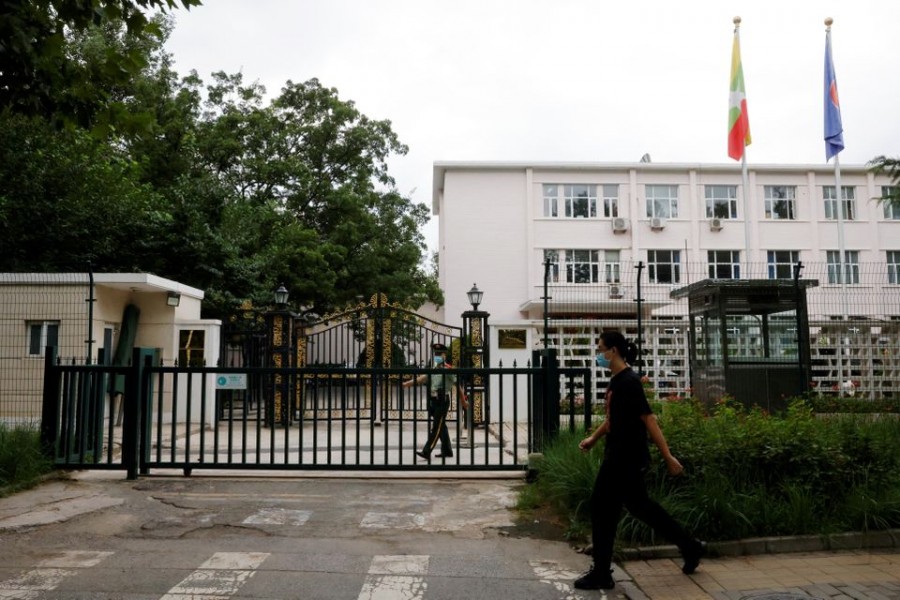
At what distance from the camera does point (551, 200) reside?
108 feet

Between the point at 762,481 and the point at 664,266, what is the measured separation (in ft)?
90.1

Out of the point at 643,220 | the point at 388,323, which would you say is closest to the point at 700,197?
the point at 643,220

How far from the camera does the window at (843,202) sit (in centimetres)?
3319

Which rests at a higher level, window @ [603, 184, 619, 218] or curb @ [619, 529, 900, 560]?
window @ [603, 184, 619, 218]

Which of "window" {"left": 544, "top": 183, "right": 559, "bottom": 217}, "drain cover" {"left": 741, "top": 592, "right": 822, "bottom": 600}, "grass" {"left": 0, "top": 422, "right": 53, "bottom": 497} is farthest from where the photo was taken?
"window" {"left": 544, "top": 183, "right": 559, "bottom": 217}

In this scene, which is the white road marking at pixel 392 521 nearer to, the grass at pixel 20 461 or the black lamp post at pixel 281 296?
the grass at pixel 20 461

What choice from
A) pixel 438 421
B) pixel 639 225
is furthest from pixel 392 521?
pixel 639 225

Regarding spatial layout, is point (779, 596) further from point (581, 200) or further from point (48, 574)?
point (581, 200)

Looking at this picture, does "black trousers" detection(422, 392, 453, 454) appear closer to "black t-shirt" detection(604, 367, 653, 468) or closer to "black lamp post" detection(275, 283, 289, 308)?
"black t-shirt" detection(604, 367, 653, 468)

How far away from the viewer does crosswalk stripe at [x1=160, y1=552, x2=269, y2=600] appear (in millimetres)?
4473

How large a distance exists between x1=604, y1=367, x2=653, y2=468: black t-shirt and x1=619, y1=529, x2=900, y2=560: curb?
922 mm

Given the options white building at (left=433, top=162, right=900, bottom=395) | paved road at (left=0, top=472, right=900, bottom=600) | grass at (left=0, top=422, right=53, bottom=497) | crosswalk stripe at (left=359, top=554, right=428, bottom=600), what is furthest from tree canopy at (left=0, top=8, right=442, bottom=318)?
crosswalk stripe at (left=359, top=554, right=428, bottom=600)

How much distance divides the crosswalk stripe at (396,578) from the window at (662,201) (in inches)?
1166

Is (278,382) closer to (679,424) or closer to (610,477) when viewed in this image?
(679,424)
